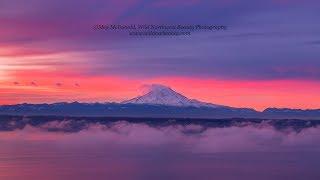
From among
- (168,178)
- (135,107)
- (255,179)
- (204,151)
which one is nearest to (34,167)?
(168,178)

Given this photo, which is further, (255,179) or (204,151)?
(204,151)

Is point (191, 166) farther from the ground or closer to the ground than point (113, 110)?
closer to the ground

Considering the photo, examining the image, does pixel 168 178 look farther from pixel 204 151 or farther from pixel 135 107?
pixel 135 107

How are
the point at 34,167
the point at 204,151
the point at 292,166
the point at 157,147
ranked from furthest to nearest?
the point at 157,147, the point at 204,151, the point at 292,166, the point at 34,167

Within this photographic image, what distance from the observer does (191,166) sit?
68062mm

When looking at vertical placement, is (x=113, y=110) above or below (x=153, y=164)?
above

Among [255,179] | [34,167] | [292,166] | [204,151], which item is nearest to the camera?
[255,179]

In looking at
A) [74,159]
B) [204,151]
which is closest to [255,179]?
[74,159]

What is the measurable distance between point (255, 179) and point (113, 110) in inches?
3631

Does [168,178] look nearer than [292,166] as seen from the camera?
Yes

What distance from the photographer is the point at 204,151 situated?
93812 millimetres

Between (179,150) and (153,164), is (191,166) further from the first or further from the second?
(179,150)

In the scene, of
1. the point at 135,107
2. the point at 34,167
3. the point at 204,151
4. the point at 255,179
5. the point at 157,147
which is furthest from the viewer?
the point at 135,107

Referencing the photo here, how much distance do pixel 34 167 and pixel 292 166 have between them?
852 inches
